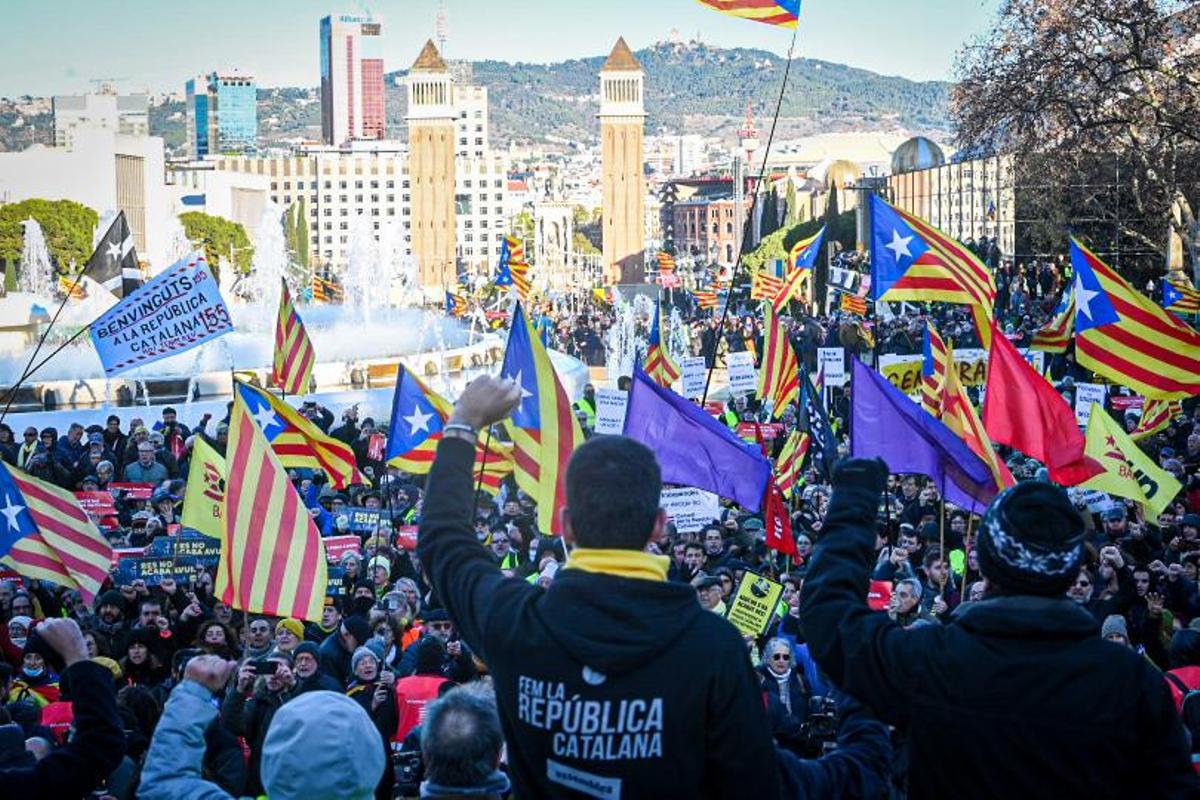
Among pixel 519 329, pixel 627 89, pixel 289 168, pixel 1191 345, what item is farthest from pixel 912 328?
pixel 289 168

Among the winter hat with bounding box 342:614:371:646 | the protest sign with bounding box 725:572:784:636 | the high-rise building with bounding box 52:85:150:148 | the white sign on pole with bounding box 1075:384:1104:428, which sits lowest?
the winter hat with bounding box 342:614:371:646

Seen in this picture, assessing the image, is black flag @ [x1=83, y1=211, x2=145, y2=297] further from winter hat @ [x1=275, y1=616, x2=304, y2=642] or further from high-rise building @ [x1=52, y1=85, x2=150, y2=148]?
high-rise building @ [x1=52, y1=85, x2=150, y2=148]

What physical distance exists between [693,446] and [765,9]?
3.05 meters

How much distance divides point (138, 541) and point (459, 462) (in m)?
10.3

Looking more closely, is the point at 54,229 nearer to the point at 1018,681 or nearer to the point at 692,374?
the point at 692,374

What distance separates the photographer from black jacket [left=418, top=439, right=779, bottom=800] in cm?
281

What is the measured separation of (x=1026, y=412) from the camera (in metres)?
10.5

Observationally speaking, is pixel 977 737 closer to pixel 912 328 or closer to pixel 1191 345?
pixel 1191 345

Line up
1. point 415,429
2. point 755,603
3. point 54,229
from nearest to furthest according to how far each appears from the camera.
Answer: point 755,603
point 415,429
point 54,229

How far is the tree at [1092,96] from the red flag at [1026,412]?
57.4ft

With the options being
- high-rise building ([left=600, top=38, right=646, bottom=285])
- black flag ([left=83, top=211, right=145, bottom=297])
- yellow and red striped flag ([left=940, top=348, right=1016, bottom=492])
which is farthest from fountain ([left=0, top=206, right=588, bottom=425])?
high-rise building ([left=600, top=38, right=646, bottom=285])

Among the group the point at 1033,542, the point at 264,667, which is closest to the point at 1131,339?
the point at 264,667

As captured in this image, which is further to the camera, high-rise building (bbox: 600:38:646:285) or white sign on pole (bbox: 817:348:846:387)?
high-rise building (bbox: 600:38:646:285)

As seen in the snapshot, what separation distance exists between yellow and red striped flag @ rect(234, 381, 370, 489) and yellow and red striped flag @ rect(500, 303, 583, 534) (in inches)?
128
